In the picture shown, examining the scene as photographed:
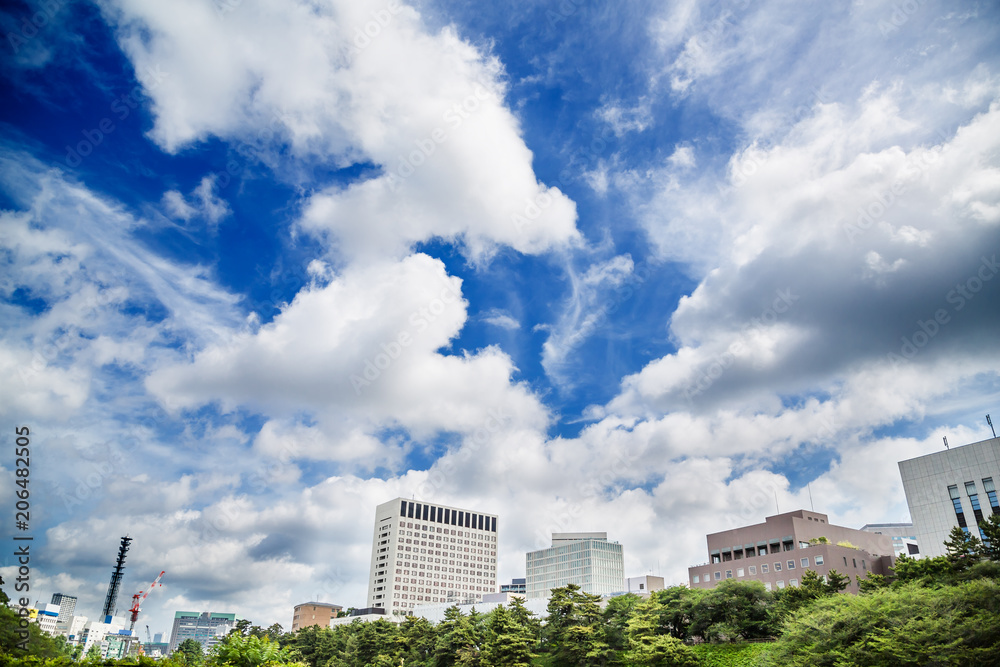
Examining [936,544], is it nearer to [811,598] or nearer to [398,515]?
[811,598]

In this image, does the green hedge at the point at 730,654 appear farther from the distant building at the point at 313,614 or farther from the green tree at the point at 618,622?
the distant building at the point at 313,614

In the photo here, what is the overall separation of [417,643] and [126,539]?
13842cm

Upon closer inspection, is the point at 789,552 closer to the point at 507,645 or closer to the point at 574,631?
the point at 574,631

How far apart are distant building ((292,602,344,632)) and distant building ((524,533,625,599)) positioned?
58714mm

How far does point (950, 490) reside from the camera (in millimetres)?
78938

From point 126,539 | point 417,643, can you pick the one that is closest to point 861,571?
point 417,643

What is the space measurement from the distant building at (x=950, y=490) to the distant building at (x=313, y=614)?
152m

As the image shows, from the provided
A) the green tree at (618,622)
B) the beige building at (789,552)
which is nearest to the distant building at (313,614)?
the beige building at (789,552)

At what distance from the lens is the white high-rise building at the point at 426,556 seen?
172875 mm

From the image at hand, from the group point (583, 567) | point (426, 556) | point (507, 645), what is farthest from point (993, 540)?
point (426, 556)

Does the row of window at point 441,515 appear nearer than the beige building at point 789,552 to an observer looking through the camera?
No

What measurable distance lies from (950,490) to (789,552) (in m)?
21.3

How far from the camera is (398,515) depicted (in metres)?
178

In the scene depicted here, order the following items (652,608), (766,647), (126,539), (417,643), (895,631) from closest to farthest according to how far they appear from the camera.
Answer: (895,631), (766,647), (652,608), (417,643), (126,539)
